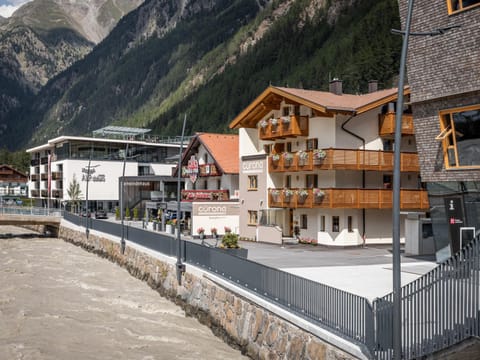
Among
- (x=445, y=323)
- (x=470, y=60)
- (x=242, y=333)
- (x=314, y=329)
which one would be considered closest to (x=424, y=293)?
(x=445, y=323)

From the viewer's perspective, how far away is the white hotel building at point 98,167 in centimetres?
8719

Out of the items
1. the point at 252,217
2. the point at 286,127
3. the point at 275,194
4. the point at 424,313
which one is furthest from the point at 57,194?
the point at 424,313

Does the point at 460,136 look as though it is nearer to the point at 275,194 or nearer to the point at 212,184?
the point at 275,194

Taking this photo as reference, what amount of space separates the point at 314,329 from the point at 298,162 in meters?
25.0

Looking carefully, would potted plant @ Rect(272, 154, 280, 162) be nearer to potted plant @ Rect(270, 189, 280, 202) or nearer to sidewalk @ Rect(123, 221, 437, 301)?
potted plant @ Rect(270, 189, 280, 202)

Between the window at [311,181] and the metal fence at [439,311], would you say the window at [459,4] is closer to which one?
the metal fence at [439,311]

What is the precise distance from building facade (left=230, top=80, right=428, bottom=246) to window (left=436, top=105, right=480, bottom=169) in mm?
15426

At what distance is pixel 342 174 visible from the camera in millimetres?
38344

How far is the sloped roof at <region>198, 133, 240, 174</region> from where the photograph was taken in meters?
51.8

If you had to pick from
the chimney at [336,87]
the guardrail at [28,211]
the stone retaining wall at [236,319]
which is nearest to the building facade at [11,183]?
the guardrail at [28,211]

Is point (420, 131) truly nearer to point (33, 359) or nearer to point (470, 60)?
point (470, 60)

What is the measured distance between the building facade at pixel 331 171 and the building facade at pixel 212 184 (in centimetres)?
312

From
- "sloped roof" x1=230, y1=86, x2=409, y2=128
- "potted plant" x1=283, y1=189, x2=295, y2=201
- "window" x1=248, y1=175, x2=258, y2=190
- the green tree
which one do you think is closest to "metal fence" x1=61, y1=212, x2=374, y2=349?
"potted plant" x1=283, y1=189, x2=295, y2=201

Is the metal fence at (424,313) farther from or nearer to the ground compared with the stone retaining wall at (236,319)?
farther from the ground
